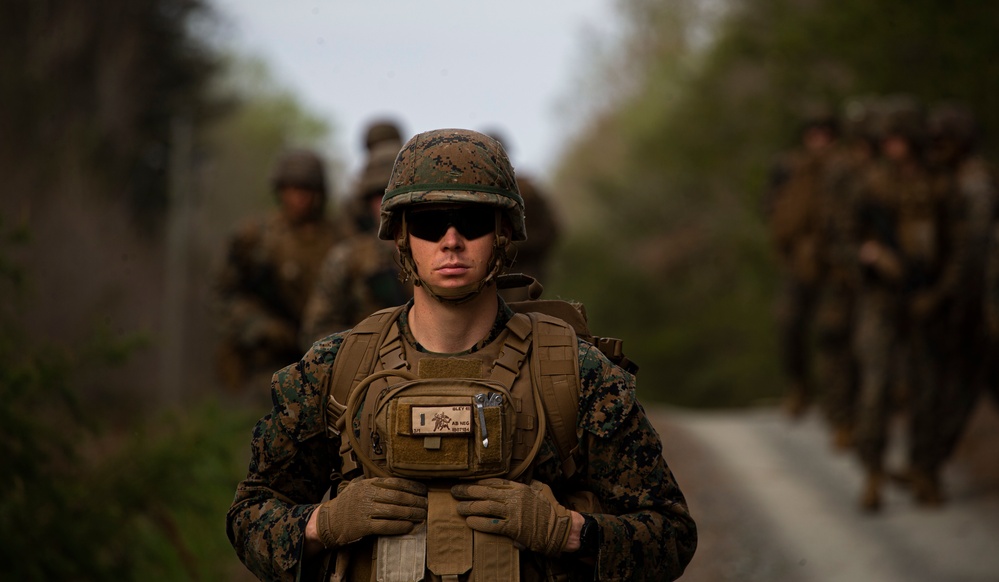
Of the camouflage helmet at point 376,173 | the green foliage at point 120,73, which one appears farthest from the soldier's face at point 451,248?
the green foliage at point 120,73

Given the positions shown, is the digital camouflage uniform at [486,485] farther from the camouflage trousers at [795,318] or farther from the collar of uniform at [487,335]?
the camouflage trousers at [795,318]

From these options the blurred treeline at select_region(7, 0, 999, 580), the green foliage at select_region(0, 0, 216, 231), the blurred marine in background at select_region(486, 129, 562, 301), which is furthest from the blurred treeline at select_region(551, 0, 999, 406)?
the green foliage at select_region(0, 0, 216, 231)

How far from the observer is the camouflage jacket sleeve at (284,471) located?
Answer: 391 cm

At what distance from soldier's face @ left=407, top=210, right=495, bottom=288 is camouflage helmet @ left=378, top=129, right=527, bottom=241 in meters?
0.06

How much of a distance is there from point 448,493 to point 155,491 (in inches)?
189

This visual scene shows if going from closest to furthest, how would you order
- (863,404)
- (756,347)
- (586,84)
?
(863,404) < (756,347) < (586,84)

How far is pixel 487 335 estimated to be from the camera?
4027mm

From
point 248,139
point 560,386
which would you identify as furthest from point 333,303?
point 248,139

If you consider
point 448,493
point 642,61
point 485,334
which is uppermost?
point 642,61

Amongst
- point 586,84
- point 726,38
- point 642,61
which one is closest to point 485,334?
point 726,38

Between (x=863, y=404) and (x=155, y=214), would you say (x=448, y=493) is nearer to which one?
(x=863, y=404)

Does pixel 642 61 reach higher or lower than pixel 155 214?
higher

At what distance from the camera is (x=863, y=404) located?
10797 mm

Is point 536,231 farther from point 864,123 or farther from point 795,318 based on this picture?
point 795,318
